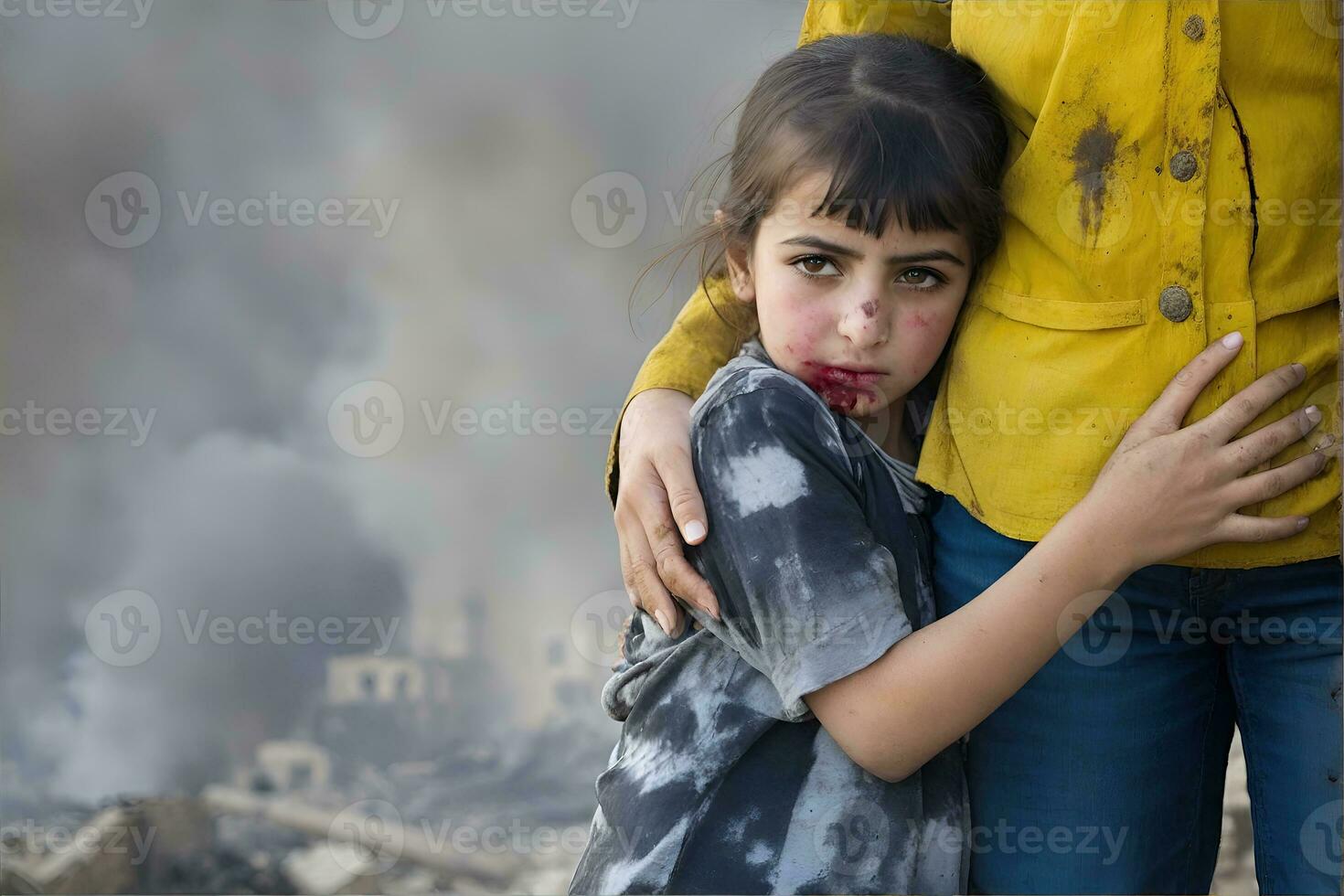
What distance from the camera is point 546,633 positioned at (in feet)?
12.1

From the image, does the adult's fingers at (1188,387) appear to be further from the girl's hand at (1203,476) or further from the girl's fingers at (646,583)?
the girl's fingers at (646,583)

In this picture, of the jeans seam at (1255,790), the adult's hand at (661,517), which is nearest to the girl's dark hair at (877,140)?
the adult's hand at (661,517)

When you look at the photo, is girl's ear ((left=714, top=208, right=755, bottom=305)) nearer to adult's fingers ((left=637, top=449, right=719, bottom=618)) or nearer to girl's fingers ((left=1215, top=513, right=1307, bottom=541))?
adult's fingers ((left=637, top=449, right=719, bottom=618))

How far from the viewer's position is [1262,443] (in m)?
1.10

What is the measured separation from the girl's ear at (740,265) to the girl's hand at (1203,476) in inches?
18.5

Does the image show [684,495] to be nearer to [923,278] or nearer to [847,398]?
[847,398]

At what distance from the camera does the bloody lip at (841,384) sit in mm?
1239

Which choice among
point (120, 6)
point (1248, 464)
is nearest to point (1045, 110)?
point (1248, 464)

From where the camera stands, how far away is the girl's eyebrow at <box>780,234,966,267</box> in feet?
3.93

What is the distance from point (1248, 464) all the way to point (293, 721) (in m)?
3.21

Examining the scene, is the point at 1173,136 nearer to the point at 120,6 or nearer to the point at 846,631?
the point at 846,631

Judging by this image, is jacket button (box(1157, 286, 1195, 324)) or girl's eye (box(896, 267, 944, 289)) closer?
jacket button (box(1157, 286, 1195, 324))

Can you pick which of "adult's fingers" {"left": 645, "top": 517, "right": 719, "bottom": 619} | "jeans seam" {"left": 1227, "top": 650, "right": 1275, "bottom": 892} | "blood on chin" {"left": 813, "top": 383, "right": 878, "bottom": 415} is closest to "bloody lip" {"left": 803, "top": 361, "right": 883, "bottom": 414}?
"blood on chin" {"left": 813, "top": 383, "right": 878, "bottom": 415}

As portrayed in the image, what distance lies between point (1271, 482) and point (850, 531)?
397mm
